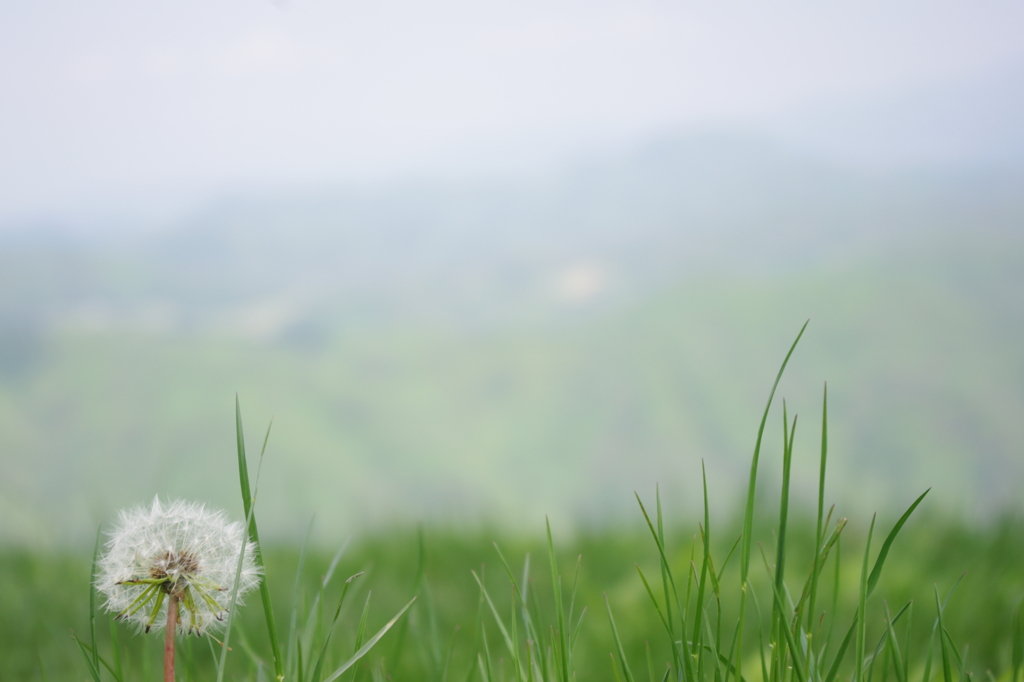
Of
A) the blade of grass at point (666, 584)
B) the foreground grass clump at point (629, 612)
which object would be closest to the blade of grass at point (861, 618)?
the foreground grass clump at point (629, 612)

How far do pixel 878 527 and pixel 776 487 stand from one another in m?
0.89

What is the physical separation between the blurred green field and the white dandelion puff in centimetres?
14

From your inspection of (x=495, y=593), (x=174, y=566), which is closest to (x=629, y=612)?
(x=495, y=593)

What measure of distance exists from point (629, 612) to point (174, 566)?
1.16 metres

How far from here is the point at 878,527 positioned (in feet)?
7.84

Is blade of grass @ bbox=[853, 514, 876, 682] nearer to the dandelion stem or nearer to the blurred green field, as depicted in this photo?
the blurred green field

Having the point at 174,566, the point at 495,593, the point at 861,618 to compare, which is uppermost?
the point at 174,566

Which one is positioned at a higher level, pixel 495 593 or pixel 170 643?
pixel 170 643

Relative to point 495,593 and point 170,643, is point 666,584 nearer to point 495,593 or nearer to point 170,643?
point 170,643

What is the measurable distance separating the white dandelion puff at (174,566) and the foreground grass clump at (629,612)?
0.04 meters

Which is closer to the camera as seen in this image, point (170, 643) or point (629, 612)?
point (170, 643)

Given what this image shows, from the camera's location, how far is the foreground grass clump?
733 millimetres

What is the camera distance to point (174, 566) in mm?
673

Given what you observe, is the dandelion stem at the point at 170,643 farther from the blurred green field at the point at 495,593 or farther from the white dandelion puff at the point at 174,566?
the blurred green field at the point at 495,593
